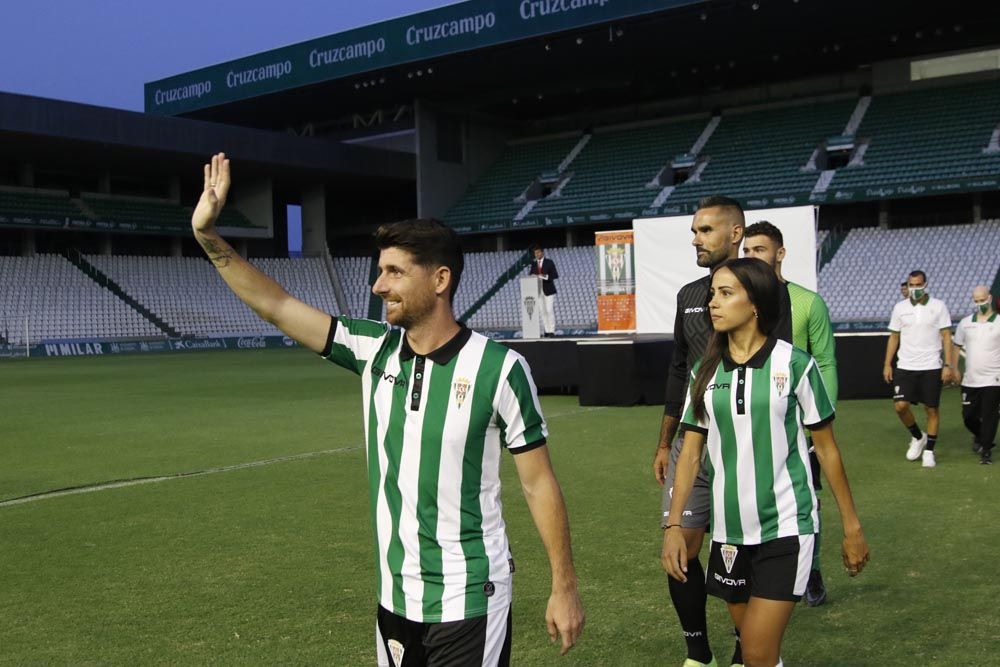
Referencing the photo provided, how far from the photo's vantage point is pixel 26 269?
121 ft

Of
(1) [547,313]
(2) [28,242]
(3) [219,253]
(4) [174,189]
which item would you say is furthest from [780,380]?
(4) [174,189]

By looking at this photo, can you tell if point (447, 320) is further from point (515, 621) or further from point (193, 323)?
point (193, 323)

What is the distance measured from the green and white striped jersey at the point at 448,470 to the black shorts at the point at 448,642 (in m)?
0.03

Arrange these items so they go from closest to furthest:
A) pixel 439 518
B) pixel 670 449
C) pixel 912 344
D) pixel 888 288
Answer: pixel 439 518, pixel 670 449, pixel 912 344, pixel 888 288

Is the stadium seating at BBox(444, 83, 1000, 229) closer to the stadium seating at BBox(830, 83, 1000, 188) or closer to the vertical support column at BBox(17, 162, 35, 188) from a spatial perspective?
the stadium seating at BBox(830, 83, 1000, 188)

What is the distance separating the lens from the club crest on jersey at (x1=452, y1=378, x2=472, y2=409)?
9.07 ft

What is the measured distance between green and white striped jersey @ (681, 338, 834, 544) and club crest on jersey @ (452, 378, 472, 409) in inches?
50.8

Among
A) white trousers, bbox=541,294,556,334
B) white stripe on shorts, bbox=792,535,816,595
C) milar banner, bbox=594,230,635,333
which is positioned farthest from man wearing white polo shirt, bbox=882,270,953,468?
white trousers, bbox=541,294,556,334

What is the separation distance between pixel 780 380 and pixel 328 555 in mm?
3758

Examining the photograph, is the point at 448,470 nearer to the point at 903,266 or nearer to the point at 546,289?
the point at 546,289

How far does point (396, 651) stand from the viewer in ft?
9.15

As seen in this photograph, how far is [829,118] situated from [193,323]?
25.0 m

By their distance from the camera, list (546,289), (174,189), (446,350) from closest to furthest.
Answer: (446,350), (546,289), (174,189)

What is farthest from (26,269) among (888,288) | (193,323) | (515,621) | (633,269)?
(515,621)
